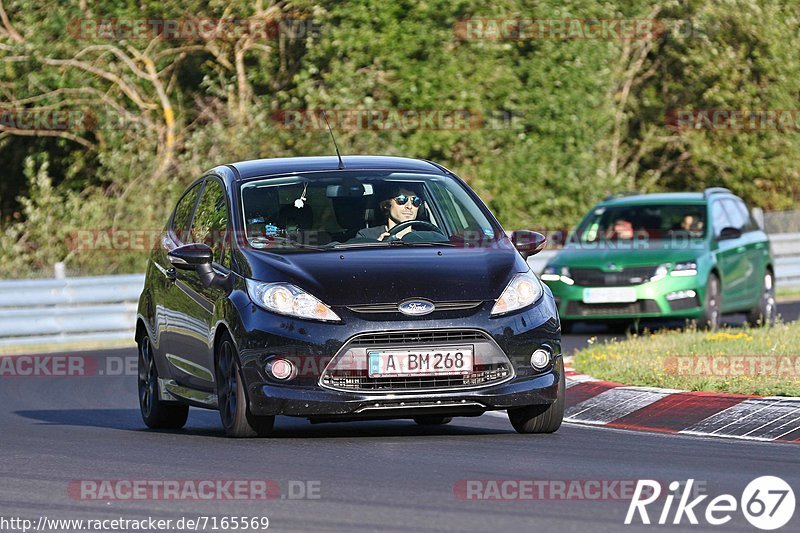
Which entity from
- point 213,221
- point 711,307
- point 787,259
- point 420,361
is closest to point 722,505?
point 420,361

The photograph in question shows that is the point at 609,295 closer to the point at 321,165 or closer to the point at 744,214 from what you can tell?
the point at 744,214

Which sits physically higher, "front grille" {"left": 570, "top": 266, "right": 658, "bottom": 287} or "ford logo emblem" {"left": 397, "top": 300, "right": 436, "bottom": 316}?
"ford logo emblem" {"left": 397, "top": 300, "right": 436, "bottom": 316}

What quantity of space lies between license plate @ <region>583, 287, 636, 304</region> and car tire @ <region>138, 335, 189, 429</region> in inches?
329

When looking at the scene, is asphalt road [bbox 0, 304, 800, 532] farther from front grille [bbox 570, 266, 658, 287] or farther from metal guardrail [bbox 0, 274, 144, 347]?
metal guardrail [bbox 0, 274, 144, 347]

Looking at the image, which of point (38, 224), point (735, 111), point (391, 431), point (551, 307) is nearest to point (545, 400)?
point (551, 307)

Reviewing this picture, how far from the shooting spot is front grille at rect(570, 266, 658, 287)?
19812 millimetres

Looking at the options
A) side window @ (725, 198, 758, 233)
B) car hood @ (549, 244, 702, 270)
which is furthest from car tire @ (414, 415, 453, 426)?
side window @ (725, 198, 758, 233)

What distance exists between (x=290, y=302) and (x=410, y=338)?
2.26 feet

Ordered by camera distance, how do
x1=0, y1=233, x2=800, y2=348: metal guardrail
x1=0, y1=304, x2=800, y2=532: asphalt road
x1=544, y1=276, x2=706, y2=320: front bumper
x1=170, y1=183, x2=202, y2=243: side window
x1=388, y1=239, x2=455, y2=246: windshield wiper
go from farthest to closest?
1. x1=0, y1=233, x2=800, y2=348: metal guardrail
2. x1=544, y1=276, x2=706, y2=320: front bumper
3. x1=170, y1=183, x2=202, y2=243: side window
4. x1=388, y1=239, x2=455, y2=246: windshield wiper
5. x1=0, y1=304, x2=800, y2=532: asphalt road

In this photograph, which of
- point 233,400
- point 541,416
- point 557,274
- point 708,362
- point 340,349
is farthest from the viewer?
point 557,274

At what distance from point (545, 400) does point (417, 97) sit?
20.9 meters

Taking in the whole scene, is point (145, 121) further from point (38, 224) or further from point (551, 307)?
point (551, 307)

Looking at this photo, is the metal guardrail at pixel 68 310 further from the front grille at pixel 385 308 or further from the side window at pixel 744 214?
the front grille at pixel 385 308

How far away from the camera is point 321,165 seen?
11281mm
